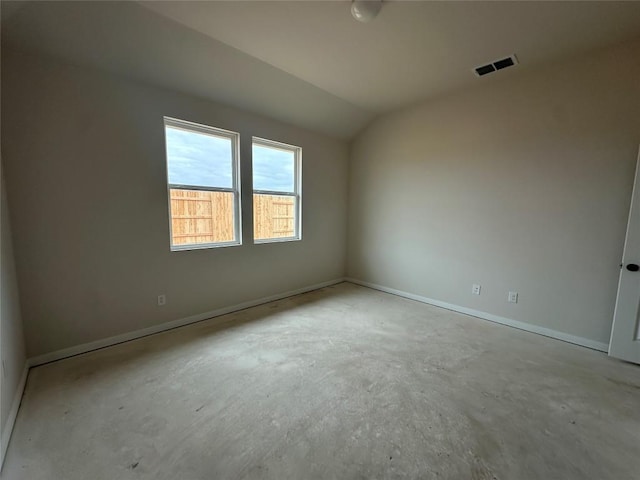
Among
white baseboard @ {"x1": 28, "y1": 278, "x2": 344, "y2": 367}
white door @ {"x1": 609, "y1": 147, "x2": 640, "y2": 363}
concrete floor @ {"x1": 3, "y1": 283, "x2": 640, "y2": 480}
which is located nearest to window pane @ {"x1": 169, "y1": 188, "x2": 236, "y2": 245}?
white baseboard @ {"x1": 28, "y1": 278, "x2": 344, "y2": 367}

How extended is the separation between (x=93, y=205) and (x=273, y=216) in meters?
2.00

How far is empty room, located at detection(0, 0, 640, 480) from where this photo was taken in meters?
1.52

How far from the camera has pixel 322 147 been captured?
425 cm

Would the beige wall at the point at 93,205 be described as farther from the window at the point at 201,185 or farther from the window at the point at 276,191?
the window at the point at 276,191

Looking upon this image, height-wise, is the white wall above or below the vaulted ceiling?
below

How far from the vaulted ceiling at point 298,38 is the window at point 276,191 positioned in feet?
2.47

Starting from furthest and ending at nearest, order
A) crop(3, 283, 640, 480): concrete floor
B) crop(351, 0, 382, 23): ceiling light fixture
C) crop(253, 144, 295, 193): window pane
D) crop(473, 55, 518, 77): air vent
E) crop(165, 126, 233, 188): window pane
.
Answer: crop(253, 144, 295, 193): window pane, crop(165, 126, 233, 188): window pane, crop(473, 55, 518, 77): air vent, crop(351, 0, 382, 23): ceiling light fixture, crop(3, 283, 640, 480): concrete floor

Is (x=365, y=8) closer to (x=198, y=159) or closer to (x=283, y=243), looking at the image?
(x=198, y=159)

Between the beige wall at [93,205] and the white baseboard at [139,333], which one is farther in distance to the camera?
the white baseboard at [139,333]

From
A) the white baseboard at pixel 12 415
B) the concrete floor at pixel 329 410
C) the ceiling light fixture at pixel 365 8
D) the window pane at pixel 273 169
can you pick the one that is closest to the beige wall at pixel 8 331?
the white baseboard at pixel 12 415

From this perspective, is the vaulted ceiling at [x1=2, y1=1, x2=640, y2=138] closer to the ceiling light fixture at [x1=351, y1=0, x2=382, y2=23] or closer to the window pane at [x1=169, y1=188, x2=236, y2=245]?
the ceiling light fixture at [x1=351, y1=0, x2=382, y2=23]

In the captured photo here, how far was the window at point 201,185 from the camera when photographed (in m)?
2.84

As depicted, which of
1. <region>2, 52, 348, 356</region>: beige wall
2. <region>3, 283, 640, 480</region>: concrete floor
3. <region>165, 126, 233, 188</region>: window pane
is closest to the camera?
<region>3, 283, 640, 480</region>: concrete floor

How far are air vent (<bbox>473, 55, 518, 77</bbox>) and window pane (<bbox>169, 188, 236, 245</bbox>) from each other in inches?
123
